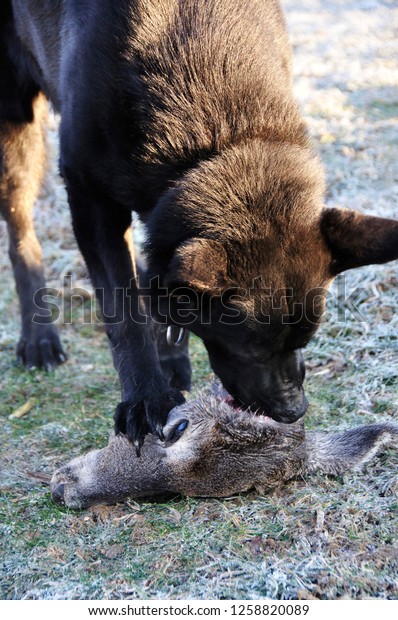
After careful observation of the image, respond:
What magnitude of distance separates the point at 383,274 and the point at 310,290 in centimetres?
221

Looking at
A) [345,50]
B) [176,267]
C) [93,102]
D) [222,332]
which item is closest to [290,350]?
[222,332]

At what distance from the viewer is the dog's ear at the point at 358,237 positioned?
3150mm

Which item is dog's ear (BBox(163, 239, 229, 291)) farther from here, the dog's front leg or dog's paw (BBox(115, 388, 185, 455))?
the dog's front leg

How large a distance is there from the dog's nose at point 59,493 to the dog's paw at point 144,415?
0.34m

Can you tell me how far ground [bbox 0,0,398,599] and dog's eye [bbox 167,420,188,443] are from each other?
0.87 feet

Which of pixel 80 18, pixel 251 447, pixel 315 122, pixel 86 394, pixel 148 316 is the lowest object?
pixel 86 394

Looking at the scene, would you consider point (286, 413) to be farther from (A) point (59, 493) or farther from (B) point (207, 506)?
(A) point (59, 493)

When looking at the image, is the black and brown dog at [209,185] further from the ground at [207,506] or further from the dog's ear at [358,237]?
the ground at [207,506]

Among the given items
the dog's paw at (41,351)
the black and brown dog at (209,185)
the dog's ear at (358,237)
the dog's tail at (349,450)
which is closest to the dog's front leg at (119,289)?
the black and brown dog at (209,185)

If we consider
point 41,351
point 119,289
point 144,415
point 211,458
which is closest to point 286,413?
point 211,458

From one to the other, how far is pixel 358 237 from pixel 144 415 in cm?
122

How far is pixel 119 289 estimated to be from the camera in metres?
3.89

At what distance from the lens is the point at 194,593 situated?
2.68m

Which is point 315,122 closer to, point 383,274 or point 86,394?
point 383,274
